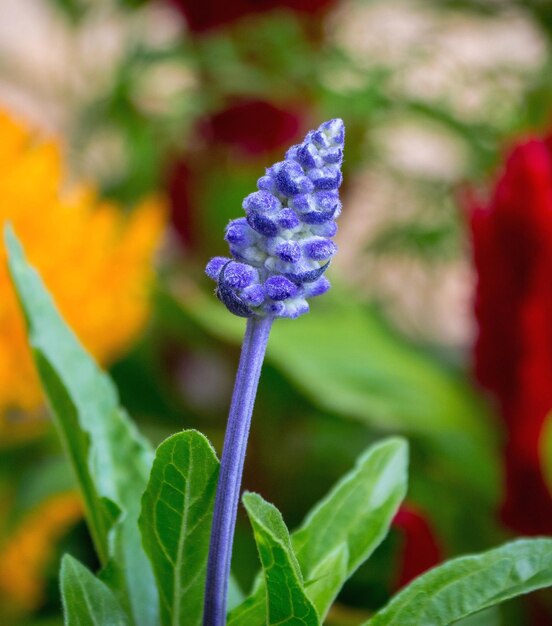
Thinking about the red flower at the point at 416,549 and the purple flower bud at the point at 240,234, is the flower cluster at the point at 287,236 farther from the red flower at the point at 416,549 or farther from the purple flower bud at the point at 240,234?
the red flower at the point at 416,549

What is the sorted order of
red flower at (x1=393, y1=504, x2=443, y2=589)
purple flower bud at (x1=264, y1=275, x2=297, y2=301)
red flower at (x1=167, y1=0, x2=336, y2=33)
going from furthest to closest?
1. red flower at (x1=167, y1=0, x2=336, y2=33)
2. red flower at (x1=393, y1=504, x2=443, y2=589)
3. purple flower bud at (x1=264, y1=275, x2=297, y2=301)

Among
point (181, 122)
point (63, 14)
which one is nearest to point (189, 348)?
point (181, 122)

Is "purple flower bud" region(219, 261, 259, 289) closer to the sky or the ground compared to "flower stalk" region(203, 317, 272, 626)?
closer to the sky

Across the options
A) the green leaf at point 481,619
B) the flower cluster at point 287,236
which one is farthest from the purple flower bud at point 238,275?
the green leaf at point 481,619

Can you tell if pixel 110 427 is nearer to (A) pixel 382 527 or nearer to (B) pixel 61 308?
(A) pixel 382 527

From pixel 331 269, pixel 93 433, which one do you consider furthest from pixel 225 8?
pixel 93 433

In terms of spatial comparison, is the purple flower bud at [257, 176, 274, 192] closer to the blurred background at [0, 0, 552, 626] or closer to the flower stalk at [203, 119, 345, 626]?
the flower stalk at [203, 119, 345, 626]

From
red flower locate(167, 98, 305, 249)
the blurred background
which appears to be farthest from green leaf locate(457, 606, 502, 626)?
red flower locate(167, 98, 305, 249)
